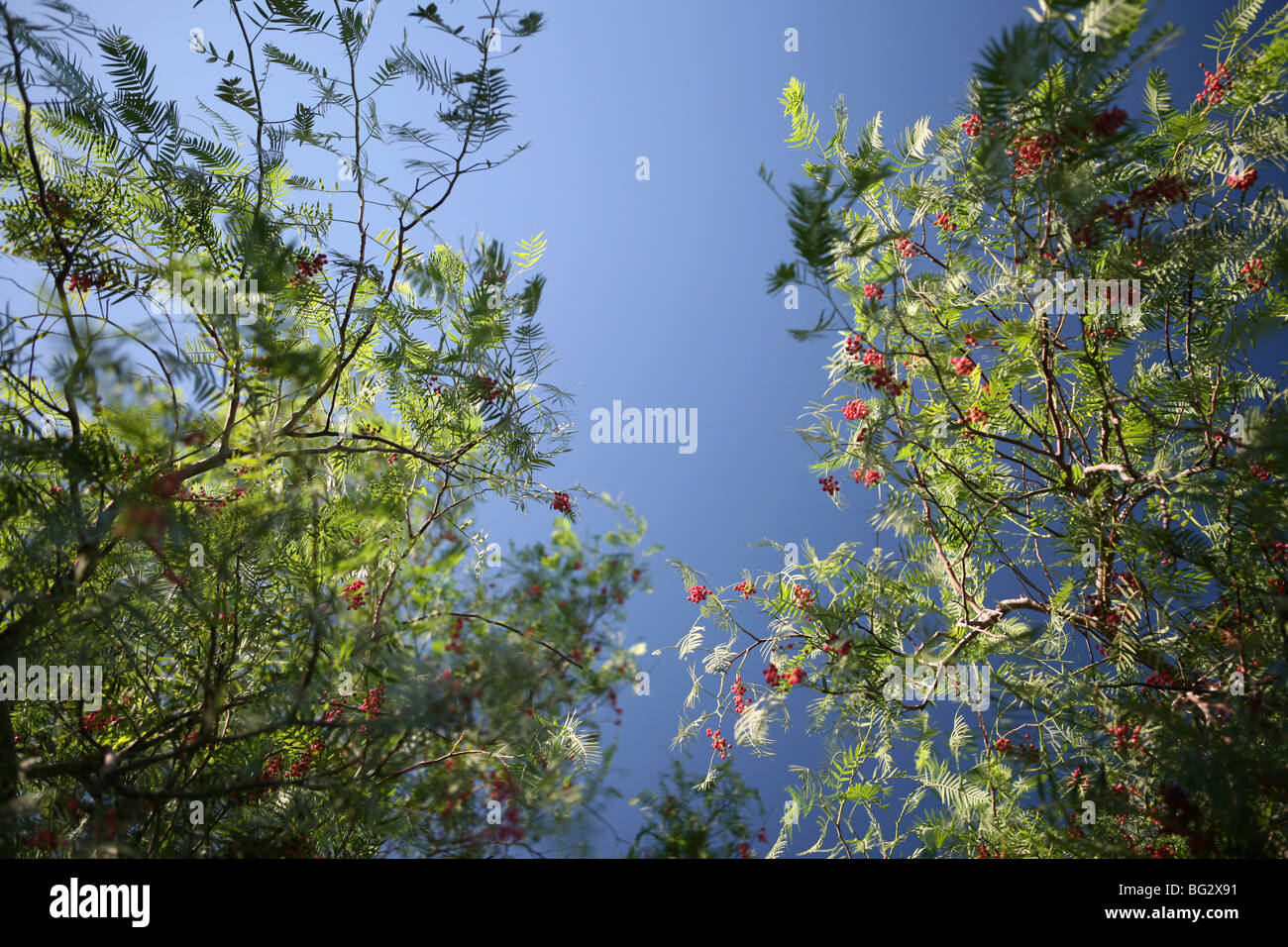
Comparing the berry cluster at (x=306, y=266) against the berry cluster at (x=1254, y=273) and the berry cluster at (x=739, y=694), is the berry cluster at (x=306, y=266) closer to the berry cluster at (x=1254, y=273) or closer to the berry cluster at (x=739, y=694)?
the berry cluster at (x=739, y=694)

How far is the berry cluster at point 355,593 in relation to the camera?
118 centimetres

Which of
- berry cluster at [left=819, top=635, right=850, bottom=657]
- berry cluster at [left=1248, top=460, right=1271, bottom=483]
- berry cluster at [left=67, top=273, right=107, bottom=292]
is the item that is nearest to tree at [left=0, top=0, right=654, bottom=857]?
berry cluster at [left=67, top=273, right=107, bottom=292]

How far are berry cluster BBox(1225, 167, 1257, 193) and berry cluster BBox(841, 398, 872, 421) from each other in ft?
2.10

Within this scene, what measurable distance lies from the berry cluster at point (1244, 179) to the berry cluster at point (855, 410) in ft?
2.10

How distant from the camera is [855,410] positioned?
4.23 feet

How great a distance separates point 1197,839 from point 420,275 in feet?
4.55

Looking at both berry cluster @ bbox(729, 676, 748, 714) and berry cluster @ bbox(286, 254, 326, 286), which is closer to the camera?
berry cluster @ bbox(286, 254, 326, 286)

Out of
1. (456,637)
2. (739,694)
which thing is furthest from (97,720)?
(739,694)

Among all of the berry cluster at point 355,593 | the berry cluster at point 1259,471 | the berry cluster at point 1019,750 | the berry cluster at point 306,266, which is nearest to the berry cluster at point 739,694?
the berry cluster at point 1019,750

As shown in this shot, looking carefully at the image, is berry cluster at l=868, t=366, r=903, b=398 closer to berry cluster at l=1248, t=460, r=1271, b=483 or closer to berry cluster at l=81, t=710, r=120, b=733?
Answer: berry cluster at l=1248, t=460, r=1271, b=483

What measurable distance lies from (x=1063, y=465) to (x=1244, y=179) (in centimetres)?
51

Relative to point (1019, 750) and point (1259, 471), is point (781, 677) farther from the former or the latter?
point (1259, 471)

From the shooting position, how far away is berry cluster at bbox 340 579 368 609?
3.87ft

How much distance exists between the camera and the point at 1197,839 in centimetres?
81
